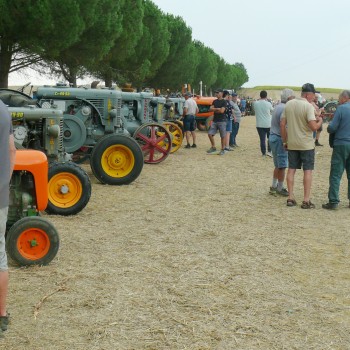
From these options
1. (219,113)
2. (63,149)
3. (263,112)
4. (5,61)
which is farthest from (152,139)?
(5,61)

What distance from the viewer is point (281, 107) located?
9.06m

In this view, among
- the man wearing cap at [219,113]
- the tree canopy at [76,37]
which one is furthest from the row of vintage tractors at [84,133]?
the tree canopy at [76,37]

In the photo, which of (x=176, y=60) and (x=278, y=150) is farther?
(x=176, y=60)

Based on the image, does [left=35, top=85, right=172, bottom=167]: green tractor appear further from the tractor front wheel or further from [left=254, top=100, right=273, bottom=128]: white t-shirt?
the tractor front wheel

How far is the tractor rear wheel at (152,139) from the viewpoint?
12023 mm

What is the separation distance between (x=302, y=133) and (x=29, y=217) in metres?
4.09

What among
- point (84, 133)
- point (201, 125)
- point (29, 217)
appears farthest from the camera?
point (201, 125)

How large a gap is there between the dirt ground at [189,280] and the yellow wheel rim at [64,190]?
21 centimetres

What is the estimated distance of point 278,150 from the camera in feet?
29.1

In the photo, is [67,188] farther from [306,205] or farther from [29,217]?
[306,205]

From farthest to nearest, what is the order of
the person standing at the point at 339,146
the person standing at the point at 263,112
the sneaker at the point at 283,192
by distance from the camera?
the person standing at the point at 263,112, the sneaker at the point at 283,192, the person standing at the point at 339,146

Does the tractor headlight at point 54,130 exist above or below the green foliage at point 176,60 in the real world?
below

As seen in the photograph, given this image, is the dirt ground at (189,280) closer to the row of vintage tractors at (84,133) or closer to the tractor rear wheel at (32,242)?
the tractor rear wheel at (32,242)

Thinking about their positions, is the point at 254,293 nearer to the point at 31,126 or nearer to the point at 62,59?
the point at 31,126
